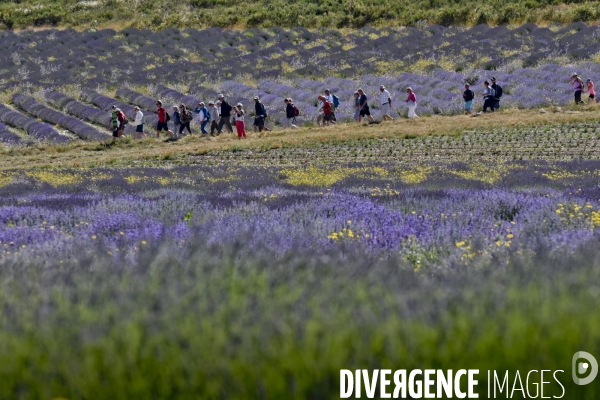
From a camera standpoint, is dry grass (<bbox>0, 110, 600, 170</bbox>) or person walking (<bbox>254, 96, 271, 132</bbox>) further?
person walking (<bbox>254, 96, 271, 132</bbox>)

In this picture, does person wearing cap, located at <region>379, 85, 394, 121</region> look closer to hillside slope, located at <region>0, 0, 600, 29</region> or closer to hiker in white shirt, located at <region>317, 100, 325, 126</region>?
hiker in white shirt, located at <region>317, 100, 325, 126</region>

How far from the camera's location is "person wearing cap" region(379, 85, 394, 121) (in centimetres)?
2648

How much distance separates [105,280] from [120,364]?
84 centimetres

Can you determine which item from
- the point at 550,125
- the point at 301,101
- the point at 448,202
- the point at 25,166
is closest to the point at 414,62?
the point at 301,101

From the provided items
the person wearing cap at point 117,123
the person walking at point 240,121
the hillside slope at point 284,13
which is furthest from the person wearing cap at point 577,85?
the hillside slope at point 284,13

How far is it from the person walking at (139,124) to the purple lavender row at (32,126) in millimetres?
2541

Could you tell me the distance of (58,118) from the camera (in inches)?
1189

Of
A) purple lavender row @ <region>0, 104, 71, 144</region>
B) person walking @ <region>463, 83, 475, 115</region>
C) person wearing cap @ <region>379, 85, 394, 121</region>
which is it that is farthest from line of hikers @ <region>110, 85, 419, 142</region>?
purple lavender row @ <region>0, 104, 71, 144</region>

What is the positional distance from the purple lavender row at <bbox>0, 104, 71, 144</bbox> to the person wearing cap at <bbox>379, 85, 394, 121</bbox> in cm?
1108

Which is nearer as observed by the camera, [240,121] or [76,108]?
[240,121]

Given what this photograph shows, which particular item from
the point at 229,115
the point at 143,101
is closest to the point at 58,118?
the point at 143,101

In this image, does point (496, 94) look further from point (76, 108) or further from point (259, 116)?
point (76, 108)

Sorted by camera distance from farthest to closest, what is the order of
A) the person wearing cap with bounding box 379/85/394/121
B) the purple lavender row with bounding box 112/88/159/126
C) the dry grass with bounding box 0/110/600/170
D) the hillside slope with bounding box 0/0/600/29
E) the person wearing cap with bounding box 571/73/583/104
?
the hillside slope with bounding box 0/0/600/29
the purple lavender row with bounding box 112/88/159/126
the person wearing cap with bounding box 571/73/583/104
the person wearing cap with bounding box 379/85/394/121
the dry grass with bounding box 0/110/600/170

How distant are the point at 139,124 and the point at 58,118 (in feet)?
18.6
